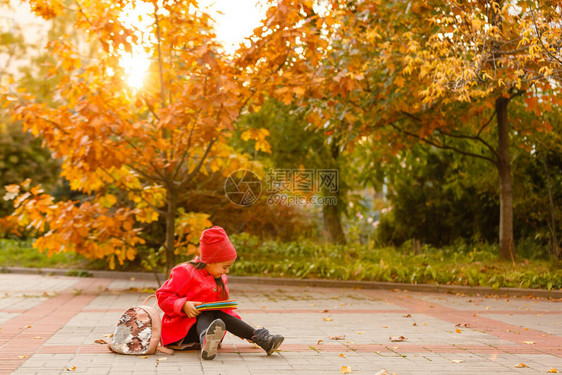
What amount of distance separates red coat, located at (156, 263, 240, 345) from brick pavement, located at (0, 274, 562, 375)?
204 millimetres

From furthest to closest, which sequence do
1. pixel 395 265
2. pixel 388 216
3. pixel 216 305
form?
1. pixel 388 216
2. pixel 395 265
3. pixel 216 305

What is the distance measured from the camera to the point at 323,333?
6.57 metres

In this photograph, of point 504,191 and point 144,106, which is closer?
point 144,106

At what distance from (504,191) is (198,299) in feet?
30.3

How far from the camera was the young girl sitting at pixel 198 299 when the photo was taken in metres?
5.28

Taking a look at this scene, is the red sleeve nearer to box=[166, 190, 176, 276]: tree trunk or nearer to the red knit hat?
the red knit hat

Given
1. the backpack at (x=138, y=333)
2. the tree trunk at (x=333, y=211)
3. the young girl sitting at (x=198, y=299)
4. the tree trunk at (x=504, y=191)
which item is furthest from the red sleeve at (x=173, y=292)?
the tree trunk at (x=333, y=211)

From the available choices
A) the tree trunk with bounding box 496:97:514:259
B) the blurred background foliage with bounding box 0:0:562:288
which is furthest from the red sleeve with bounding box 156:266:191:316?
the tree trunk with bounding box 496:97:514:259

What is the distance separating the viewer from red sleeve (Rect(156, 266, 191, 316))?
5331mm

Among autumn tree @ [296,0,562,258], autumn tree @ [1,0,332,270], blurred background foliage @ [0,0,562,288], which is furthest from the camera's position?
blurred background foliage @ [0,0,562,288]

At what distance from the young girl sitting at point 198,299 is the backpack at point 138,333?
159 mm

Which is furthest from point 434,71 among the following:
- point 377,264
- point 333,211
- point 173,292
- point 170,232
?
point 333,211

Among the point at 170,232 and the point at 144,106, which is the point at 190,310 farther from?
the point at 144,106

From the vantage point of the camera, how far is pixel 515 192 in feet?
49.1
